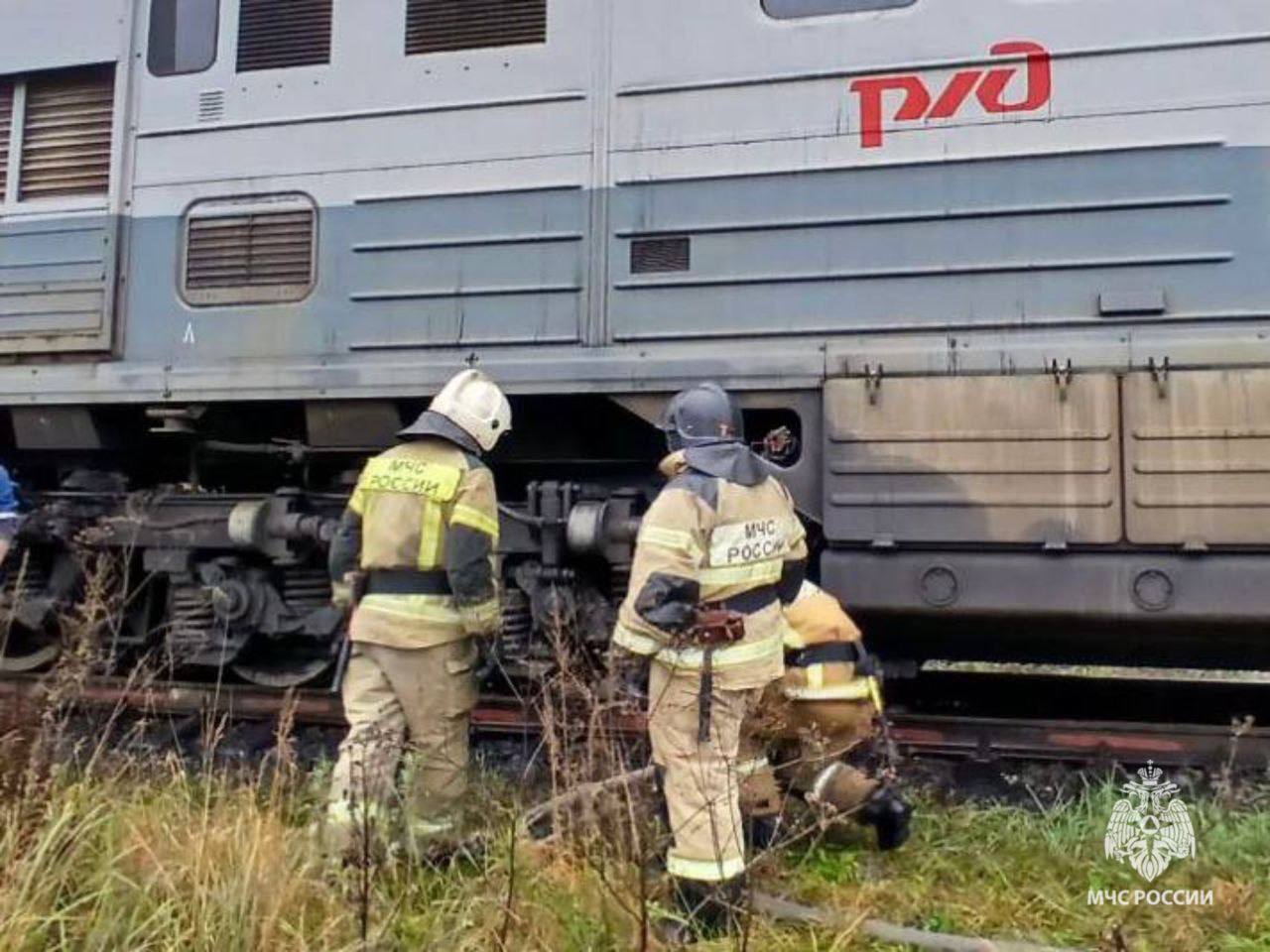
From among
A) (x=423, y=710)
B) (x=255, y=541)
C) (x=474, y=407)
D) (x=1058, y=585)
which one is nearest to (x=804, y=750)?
(x=1058, y=585)

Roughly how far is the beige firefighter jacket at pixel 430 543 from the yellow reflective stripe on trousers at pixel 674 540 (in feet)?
2.33

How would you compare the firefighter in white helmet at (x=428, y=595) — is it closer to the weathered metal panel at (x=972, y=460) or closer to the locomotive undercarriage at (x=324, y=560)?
the locomotive undercarriage at (x=324, y=560)

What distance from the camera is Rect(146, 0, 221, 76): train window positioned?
17.8 ft

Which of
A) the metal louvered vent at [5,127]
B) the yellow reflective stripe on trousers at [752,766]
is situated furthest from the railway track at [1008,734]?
the metal louvered vent at [5,127]

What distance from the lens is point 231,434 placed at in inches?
216

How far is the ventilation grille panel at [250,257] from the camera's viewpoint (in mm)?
5227

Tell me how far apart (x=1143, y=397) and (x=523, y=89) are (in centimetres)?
272

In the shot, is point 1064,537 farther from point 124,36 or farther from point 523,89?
point 124,36

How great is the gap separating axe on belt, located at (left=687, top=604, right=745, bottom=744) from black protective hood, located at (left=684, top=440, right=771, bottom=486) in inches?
16.5

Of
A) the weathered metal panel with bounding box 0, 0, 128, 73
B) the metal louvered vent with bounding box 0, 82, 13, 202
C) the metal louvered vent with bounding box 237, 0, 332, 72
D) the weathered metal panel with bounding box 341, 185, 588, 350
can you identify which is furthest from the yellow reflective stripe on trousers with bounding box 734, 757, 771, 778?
the metal louvered vent with bounding box 0, 82, 13, 202

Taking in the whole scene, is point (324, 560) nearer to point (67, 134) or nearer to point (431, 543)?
point (431, 543)

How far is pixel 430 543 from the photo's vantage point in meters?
3.96

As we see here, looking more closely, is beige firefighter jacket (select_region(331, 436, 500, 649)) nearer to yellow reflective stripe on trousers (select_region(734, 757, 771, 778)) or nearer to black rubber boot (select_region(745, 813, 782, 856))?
yellow reflective stripe on trousers (select_region(734, 757, 771, 778))

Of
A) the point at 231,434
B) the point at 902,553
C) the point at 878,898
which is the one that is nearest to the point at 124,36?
the point at 231,434
